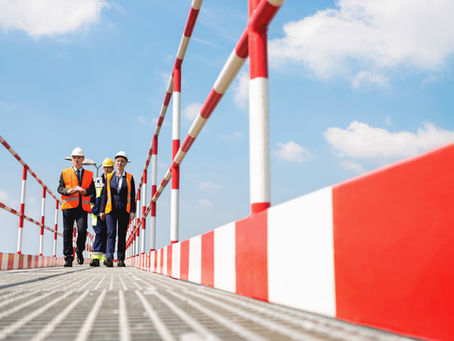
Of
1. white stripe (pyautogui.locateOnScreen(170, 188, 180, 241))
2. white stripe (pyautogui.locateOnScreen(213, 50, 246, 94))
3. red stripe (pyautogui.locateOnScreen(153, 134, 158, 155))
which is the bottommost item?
white stripe (pyautogui.locateOnScreen(170, 188, 180, 241))

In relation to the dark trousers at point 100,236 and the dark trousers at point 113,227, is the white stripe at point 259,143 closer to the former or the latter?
the dark trousers at point 113,227

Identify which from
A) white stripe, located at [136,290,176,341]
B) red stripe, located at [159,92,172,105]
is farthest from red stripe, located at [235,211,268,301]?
red stripe, located at [159,92,172,105]

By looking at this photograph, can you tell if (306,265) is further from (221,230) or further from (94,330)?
(221,230)

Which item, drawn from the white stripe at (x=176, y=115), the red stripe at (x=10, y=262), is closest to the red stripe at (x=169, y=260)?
the white stripe at (x=176, y=115)

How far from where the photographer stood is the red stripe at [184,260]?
11.4 ft

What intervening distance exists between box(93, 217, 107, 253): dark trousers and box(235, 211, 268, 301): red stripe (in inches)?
242

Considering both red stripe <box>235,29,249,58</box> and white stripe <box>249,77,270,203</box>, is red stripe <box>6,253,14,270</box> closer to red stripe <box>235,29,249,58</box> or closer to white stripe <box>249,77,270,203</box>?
red stripe <box>235,29,249,58</box>

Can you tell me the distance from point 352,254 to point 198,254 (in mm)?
1967

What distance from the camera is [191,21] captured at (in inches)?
161

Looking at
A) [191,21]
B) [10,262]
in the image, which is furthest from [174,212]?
[10,262]

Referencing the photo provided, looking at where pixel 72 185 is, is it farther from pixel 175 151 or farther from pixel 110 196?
pixel 175 151

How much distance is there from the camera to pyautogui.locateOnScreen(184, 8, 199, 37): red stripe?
395 centimetres

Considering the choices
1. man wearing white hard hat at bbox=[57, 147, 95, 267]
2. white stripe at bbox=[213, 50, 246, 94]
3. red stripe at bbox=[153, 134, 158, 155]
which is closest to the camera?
white stripe at bbox=[213, 50, 246, 94]

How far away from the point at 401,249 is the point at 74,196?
7611 millimetres
